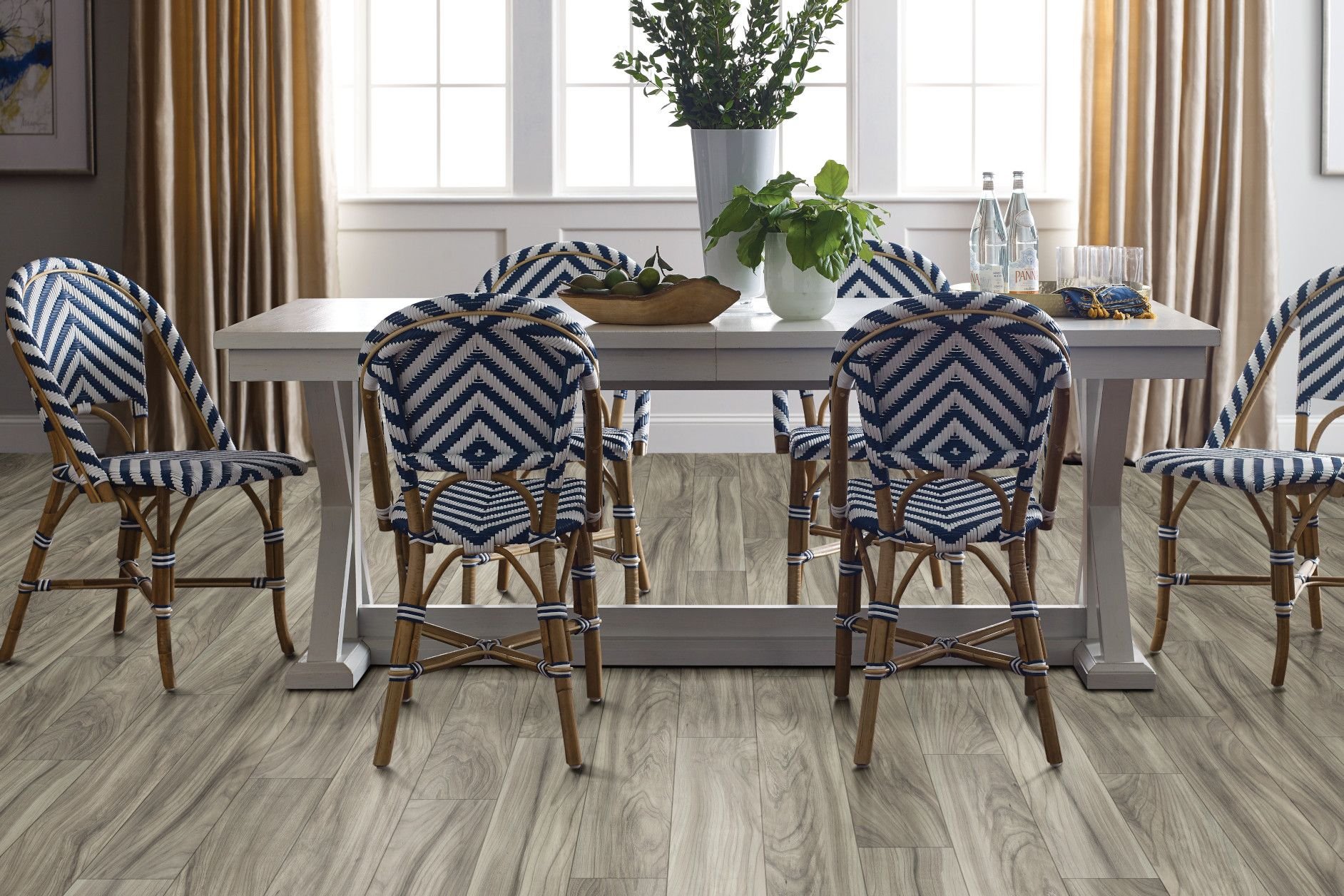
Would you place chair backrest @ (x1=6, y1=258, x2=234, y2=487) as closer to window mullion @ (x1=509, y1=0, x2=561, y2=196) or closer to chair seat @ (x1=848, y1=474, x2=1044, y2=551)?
chair seat @ (x1=848, y1=474, x2=1044, y2=551)

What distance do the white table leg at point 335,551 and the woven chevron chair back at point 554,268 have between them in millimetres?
727

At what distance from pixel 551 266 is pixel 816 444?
2.99 ft

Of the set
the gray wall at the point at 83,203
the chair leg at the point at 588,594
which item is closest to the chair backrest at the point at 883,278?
the chair leg at the point at 588,594

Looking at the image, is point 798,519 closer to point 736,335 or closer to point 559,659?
point 736,335

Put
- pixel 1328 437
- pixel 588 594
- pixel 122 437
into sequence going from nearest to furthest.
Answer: pixel 588 594, pixel 122 437, pixel 1328 437

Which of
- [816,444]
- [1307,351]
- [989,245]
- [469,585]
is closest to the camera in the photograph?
[989,245]

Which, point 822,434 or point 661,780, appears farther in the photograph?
point 822,434

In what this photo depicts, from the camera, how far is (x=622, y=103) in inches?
205

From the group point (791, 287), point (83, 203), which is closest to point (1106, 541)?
point (791, 287)

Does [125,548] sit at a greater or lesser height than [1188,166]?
lesser

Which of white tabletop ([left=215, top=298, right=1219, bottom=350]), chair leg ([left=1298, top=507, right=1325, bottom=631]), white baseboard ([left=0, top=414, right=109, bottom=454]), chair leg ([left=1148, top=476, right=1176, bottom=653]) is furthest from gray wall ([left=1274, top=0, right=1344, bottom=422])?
white baseboard ([left=0, top=414, right=109, bottom=454])

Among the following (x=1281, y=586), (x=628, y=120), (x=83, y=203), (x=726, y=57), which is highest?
(x=628, y=120)

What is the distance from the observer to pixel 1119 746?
2430mm

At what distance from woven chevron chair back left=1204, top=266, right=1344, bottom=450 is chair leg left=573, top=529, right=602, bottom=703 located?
4.84ft
